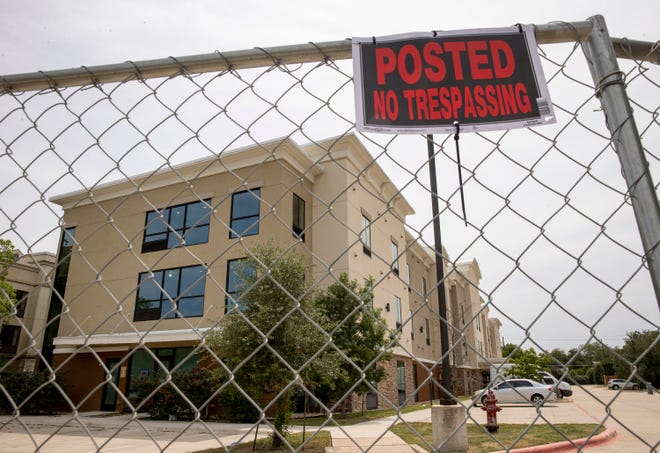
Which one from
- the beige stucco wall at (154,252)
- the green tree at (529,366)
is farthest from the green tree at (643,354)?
the green tree at (529,366)

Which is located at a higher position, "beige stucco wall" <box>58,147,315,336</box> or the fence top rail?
"beige stucco wall" <box>58,147,315,336</box>

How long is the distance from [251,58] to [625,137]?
1.55 meters

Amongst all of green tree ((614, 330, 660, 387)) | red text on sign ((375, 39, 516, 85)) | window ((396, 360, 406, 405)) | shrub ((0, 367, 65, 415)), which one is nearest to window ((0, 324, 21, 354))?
shrub ((0, 367, 65, 415))

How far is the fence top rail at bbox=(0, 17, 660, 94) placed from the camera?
6.17ft

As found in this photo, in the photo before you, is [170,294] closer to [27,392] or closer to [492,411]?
[27,392]

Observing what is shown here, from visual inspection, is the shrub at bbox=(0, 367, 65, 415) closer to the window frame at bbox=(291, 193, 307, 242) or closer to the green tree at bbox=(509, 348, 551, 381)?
the window frame at bbox=(291, 193, 307, 242)

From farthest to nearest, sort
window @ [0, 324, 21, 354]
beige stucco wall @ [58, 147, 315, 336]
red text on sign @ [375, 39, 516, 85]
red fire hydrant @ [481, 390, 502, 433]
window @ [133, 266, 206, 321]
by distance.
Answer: window @ [0, 324, 21, 354] < window @ [133, 266, 206, 321] < beige stucco wall @ [58, 147, 315, 336] < red fire hydrant @ [481, 390, 502, 433] < red text on sign @ [375, 39, 516, 85]

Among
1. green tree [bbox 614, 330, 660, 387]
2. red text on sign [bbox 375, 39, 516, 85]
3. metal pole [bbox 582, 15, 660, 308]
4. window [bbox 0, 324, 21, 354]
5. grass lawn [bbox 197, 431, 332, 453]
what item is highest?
window [bbox 0, 324, 21, 354]

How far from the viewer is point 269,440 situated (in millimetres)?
10797

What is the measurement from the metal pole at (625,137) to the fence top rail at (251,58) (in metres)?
0.07

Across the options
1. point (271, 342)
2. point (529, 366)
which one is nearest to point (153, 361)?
point (271, 342)

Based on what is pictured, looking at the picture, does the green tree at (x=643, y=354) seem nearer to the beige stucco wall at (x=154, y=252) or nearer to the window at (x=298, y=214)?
the beige stucco wall at (x=154, y=252)

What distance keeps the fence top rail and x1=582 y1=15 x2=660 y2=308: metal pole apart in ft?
0.24

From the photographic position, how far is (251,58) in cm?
192
